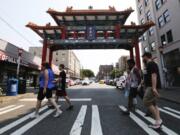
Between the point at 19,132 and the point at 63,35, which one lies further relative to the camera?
the point at 63,35

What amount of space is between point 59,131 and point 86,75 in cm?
13688

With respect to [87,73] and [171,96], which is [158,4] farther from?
[87,73]

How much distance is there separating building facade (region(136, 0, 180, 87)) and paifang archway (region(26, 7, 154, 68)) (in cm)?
284

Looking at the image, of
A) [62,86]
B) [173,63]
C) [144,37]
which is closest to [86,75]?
[144,37]

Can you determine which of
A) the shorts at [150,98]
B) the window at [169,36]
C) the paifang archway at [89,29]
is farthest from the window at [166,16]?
the shorts at [150,98]

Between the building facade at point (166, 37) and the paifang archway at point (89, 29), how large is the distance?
2.84 metres

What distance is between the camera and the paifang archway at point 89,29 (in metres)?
21.2

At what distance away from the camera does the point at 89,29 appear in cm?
2217

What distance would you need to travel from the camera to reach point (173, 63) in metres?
21.0

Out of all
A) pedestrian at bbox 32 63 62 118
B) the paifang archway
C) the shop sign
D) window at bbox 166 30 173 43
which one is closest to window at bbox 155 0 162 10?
window at bbox 166 30 173 43

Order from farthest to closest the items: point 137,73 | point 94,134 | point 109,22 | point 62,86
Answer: point 109,22
point 62,86
point 137,73
point 94,134

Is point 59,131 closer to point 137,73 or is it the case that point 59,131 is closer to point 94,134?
point 94,134

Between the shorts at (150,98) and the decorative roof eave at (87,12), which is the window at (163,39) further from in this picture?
the shorts at (150,98)

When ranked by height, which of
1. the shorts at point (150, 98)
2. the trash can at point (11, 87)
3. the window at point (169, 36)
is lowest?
the shorts at point (150, 98)
